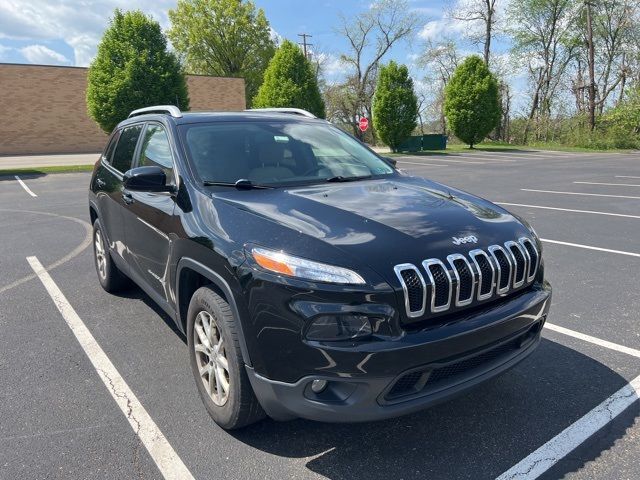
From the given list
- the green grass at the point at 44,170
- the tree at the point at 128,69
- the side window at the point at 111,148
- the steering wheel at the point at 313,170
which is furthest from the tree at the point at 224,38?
the steering wheel at the point at 313,170

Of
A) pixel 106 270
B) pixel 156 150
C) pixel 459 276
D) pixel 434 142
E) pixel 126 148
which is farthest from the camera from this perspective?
pixel 434 142

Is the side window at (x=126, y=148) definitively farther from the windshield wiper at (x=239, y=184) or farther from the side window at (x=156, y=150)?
the windshield wiper at (x=239, y=184)

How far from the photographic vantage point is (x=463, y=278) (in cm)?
235

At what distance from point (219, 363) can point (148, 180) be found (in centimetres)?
123

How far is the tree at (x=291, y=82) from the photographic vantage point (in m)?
26.4

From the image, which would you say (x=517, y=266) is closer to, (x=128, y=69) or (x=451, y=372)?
(x=451, y=372)

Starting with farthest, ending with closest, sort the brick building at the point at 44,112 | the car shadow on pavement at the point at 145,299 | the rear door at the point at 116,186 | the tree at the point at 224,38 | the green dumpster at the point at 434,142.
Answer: the tree at the point at 224,38 < the green dumpster at the point at 434,142 < the brick building at the point at 44,112 < the car shadow on pavement at the point at 145,299 < the rear door at the point at 116,186

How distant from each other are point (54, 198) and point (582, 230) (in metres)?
11.9

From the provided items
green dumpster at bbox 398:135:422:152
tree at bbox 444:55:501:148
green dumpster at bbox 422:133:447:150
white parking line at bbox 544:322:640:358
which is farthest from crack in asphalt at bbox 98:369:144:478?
tree at bbox 444:55:501:148

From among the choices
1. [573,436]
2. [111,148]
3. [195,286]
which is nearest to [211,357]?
[195,286]

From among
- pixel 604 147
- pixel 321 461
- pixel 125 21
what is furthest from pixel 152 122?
pixel 604 147

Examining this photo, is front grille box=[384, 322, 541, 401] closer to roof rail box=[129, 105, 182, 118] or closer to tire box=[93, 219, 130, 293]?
roof rail box=[129, 105, 182, 118]

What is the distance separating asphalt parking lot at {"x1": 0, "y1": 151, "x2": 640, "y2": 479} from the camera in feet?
8.09

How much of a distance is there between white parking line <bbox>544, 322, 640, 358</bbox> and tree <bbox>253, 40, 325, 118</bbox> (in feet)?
77.7
